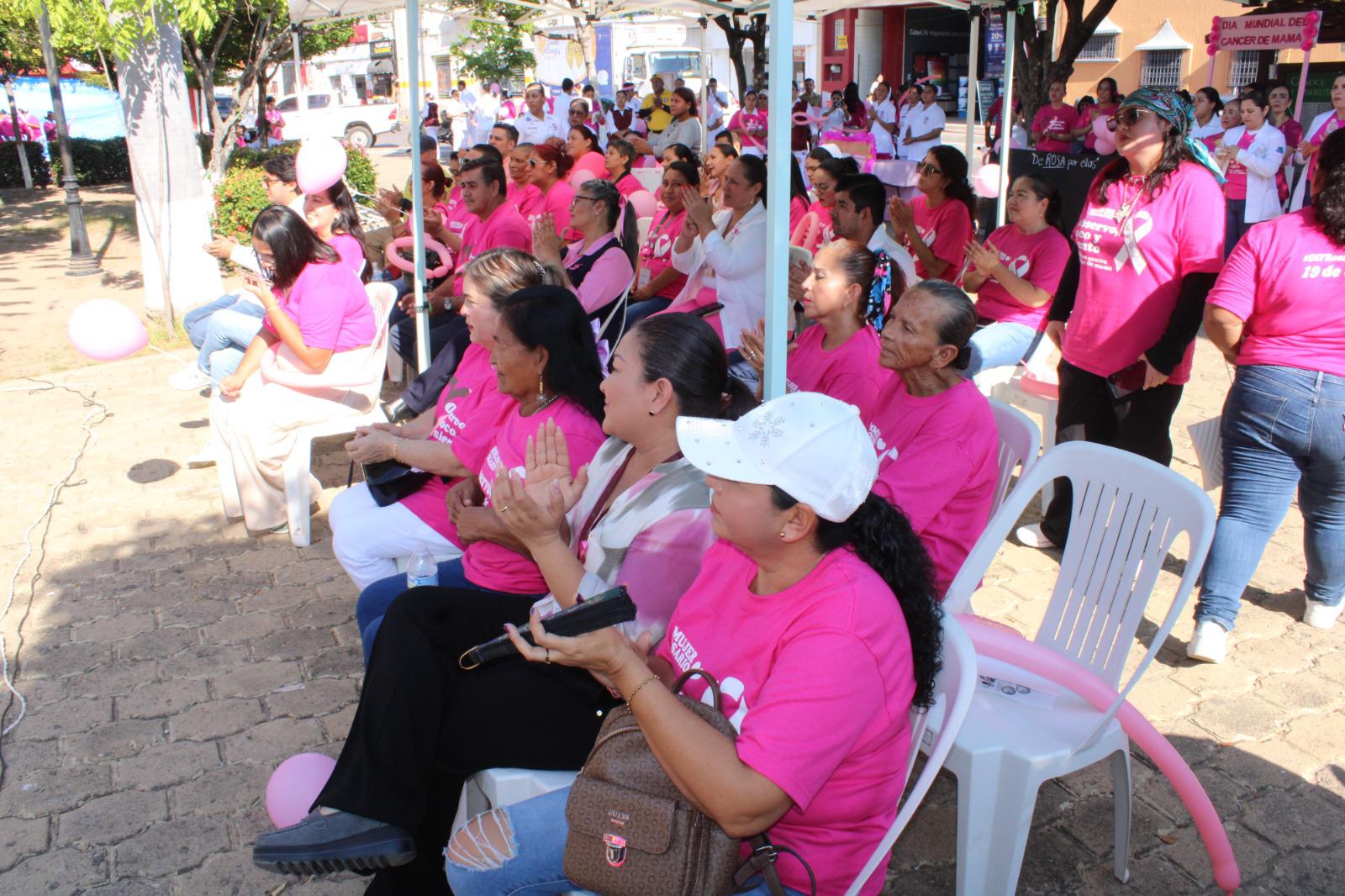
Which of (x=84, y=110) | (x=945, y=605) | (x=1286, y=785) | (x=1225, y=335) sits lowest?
(x=1286, y=785)

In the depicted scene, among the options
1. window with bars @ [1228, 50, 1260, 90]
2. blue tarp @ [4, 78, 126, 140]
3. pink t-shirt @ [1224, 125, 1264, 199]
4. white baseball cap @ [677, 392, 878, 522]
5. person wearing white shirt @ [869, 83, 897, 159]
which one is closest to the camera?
white baseball cap @ [677, 392, 878, 522]

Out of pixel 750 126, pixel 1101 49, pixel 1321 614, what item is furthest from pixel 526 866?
pixel 1101 49

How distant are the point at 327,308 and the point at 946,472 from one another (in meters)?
2.99

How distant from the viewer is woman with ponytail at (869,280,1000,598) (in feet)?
9.11

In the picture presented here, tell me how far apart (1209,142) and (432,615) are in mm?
9671

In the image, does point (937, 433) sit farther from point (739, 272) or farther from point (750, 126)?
point (750, 126)

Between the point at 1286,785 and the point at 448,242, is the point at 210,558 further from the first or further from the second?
the point at 1286,785

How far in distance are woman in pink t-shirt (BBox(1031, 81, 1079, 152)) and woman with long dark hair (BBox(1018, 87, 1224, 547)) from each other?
8263mm

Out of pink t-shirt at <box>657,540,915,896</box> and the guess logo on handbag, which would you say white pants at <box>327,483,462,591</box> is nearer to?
pink t-shirt at <box>657,540,915,896</box>

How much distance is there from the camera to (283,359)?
4.77m

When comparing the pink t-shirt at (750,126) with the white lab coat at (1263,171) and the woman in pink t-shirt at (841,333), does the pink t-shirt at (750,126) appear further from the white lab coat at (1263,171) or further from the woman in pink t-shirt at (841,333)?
the woman in pink t-shirt at (841,333)

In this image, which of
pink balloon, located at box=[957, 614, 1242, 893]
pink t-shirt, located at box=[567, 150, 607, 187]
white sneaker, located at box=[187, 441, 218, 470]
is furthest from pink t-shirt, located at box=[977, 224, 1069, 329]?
white sneaker, located at box=[187, 441, 218, 470]

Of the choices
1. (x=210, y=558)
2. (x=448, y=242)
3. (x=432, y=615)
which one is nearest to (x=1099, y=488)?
(x=432, y=615)

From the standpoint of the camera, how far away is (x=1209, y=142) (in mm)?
9797
